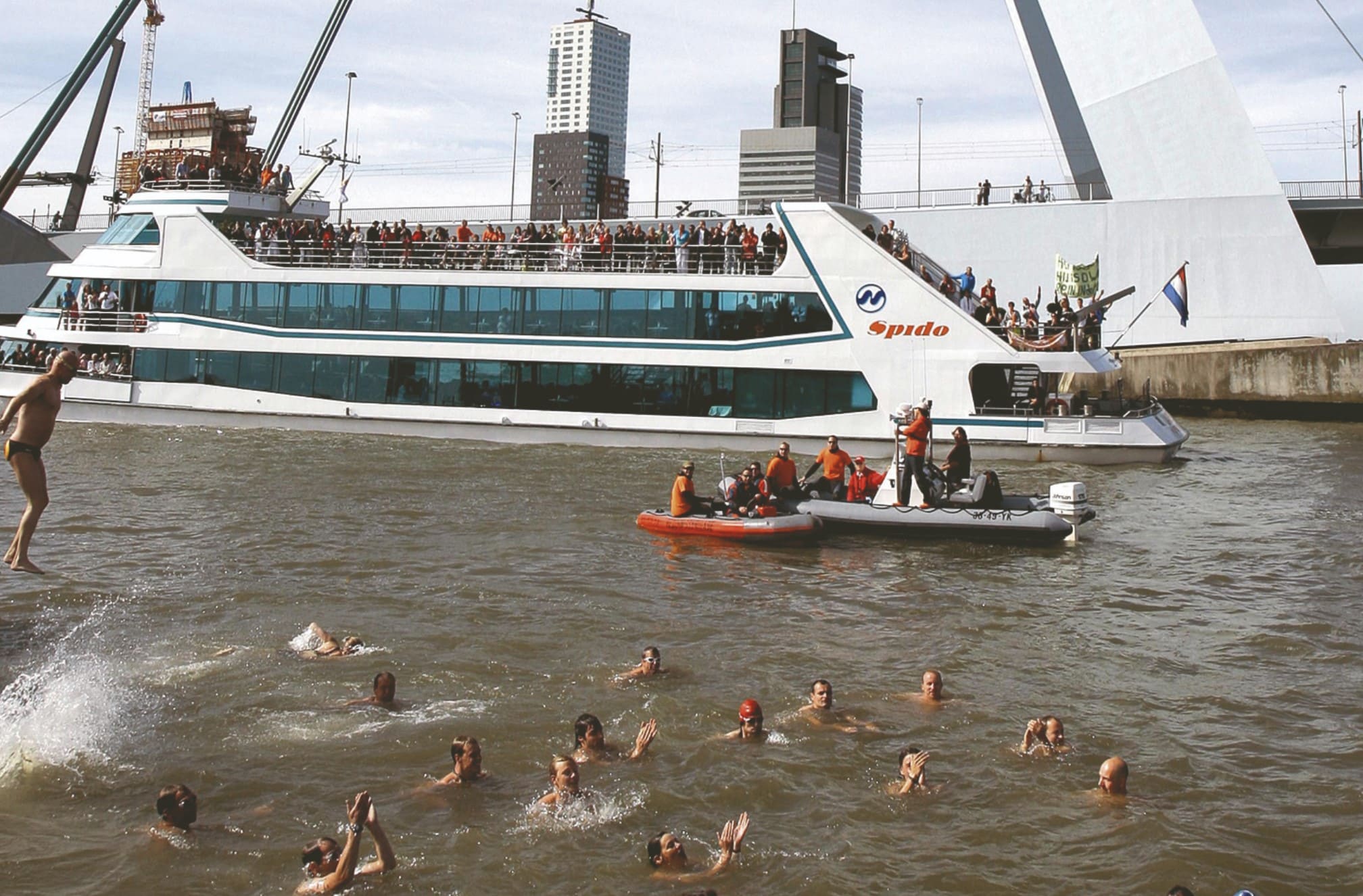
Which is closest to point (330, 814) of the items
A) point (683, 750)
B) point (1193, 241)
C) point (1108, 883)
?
point (683, 750)

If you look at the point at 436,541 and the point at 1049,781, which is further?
the point at 436,541

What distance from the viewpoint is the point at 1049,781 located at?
938cm

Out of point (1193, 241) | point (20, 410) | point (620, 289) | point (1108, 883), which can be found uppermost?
point (1193, 241)

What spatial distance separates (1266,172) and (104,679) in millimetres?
40669

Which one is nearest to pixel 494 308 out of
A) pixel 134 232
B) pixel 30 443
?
pixel 134 232

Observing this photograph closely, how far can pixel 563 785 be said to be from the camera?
8.77 meters

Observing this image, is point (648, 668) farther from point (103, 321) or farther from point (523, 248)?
point (103, 321)

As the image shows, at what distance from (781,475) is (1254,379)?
2417cm

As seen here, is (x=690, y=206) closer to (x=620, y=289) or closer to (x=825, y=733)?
(x=620, y=289)

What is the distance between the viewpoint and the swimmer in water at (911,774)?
9.15m

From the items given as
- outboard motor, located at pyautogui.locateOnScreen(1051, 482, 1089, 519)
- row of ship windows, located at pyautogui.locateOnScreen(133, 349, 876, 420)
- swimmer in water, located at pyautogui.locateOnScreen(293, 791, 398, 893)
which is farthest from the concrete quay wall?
swimmer in water, located at pyautogui.locateOnScreen(293, 791, 398, 893)

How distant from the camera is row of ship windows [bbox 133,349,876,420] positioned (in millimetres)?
26734

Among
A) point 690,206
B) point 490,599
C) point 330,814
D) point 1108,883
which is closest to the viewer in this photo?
point 1108,883

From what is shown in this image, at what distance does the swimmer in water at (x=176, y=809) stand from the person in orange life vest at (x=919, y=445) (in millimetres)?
13043
